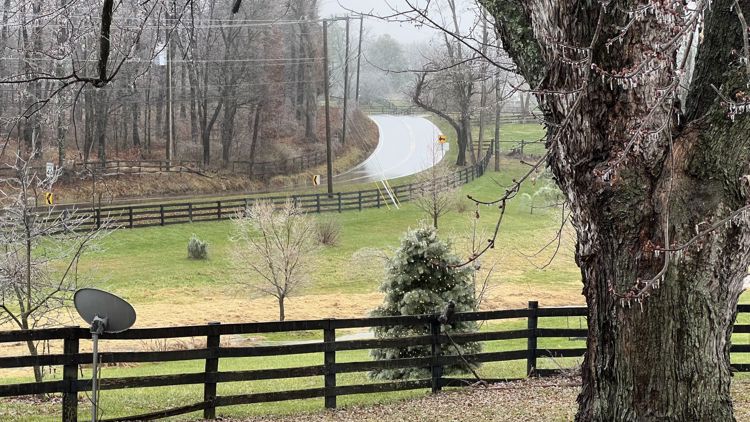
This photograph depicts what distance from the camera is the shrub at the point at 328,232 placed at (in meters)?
33.7

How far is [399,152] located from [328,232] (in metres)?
17.1

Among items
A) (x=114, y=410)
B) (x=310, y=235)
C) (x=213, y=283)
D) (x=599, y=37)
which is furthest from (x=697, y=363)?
(x=213, y=283)

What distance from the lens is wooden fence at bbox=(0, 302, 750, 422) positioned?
7973mm

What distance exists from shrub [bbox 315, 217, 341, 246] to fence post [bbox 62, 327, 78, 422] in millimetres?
25131

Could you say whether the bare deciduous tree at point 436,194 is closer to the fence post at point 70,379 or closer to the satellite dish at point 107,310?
the fence post at point 70,379

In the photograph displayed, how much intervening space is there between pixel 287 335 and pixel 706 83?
18.8m

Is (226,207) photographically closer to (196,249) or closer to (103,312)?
(196,249)

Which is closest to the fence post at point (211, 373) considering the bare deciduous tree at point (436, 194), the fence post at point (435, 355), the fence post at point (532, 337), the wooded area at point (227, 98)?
the fence post at point (435, 355)

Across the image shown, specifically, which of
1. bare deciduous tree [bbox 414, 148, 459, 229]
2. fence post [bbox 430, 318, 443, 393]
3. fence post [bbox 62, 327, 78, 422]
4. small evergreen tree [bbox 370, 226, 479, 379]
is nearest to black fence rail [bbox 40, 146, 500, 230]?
bare deciduous tree [bbox 414, 148, 459, 229]

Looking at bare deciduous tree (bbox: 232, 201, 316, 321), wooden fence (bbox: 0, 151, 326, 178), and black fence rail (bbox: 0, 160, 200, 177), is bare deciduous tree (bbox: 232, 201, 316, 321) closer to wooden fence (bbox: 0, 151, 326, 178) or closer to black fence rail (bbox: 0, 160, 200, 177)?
black fence rail (bbox: 0, 160, 200, 177)

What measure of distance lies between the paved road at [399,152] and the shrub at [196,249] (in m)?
13.1

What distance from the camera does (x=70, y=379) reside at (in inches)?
314

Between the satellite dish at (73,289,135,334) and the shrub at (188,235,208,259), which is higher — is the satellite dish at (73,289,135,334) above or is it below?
above

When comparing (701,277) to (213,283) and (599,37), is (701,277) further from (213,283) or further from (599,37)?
(213,283)
